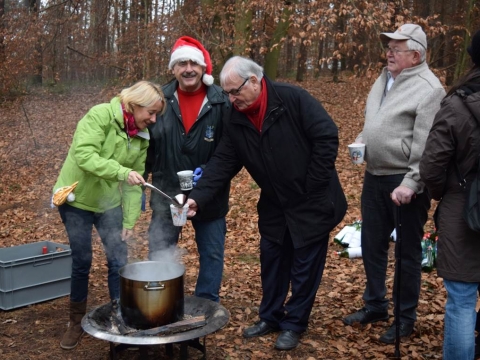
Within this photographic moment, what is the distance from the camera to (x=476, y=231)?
116 inches

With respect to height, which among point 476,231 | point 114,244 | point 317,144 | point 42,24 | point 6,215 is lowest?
point 6,215

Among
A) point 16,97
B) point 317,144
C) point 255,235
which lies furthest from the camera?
point 16,97

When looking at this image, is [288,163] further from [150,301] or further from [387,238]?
[150,301]

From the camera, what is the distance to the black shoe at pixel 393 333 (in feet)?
13.3

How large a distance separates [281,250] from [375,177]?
0.89 metres

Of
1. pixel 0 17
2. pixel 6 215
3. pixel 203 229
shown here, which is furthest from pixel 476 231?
pixel 0 17

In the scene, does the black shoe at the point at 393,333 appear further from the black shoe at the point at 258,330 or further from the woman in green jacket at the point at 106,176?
the woman in green jacket at the point at 106,176

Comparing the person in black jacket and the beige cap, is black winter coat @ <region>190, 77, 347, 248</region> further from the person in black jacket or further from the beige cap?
the beige cap

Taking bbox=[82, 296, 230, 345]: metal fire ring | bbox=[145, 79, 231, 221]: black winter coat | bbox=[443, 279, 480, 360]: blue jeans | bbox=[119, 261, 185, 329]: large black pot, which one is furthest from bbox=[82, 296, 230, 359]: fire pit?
bbox=[443, 279, 480, 360]: blue jeans

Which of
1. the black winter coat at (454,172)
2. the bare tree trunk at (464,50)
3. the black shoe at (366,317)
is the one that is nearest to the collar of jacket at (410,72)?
the black winter coat at (454,172)

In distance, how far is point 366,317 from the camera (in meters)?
4.41

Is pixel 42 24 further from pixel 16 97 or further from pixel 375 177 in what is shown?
pixel 375 177

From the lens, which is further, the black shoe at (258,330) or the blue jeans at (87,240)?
the black shoe at (258,330)

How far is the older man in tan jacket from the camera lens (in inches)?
147
